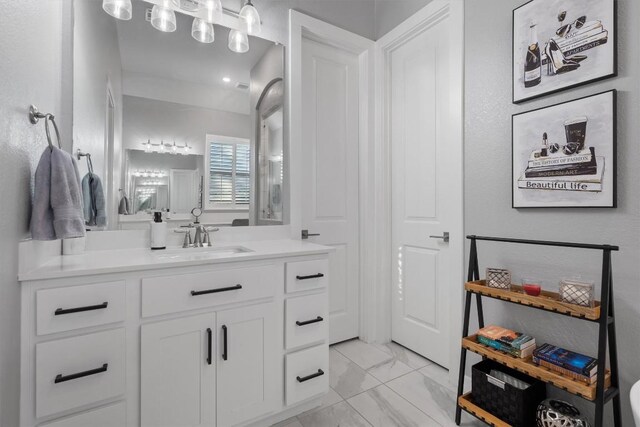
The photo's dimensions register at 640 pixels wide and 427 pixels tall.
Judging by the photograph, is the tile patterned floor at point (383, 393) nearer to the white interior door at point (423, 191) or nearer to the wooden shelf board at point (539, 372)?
the white interior door at point (423, 191)

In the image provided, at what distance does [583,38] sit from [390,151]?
1323mm

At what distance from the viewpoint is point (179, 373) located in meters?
1.31

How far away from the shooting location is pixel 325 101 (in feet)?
8.04

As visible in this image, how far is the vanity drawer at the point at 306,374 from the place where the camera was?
158 cm

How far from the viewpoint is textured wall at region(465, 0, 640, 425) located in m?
1.25

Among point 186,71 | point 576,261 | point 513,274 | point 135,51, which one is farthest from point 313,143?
point 576,261

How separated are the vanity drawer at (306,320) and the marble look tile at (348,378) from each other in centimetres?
45

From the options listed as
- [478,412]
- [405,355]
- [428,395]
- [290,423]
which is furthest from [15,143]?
[405,355]

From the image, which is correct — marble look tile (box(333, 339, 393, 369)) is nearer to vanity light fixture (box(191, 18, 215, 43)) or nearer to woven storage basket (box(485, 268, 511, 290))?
woven storage basket (box(485, 268, 511, 290))

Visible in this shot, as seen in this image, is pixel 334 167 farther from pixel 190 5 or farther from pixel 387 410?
pixel 387 410

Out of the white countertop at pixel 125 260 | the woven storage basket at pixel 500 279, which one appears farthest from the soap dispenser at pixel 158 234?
the woven storage basket at pixel 500 279

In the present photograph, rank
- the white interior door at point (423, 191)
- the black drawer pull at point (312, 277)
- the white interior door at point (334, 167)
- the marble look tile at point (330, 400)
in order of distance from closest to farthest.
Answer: the black drawer pull at point (312, 277), the marble look tile at point (330, 400), the white interior door at point (423, 191), the white interior door at point (334, 167)

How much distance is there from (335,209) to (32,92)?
1810 millimetres

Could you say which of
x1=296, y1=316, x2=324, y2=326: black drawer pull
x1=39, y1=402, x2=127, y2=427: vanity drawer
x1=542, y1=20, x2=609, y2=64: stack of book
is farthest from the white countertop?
x1=542, y1=20, x2=609, y2=64: stack of book
